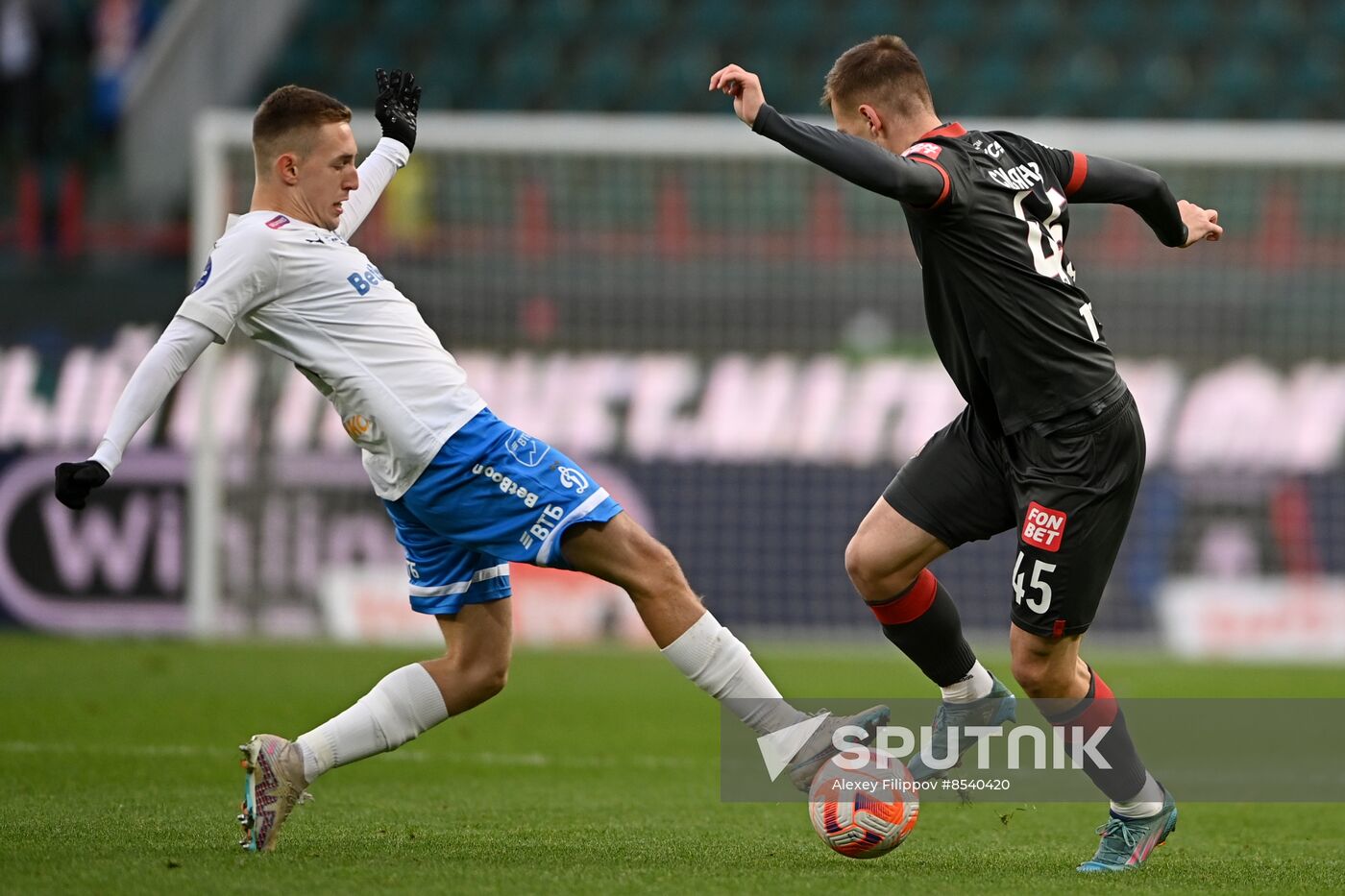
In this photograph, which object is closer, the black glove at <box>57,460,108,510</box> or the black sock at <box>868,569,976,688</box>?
the black glove at <box>57,460,108,510</box>

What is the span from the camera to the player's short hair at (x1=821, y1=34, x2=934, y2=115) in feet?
16.9

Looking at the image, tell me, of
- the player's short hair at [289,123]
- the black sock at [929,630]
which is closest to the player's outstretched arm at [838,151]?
the player's short hair at [289,123]

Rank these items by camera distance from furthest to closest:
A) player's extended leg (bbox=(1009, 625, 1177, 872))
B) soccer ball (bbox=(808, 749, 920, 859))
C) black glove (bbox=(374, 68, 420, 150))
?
black glove (bbox=(374, 68, 420, 150)), player's extended leg (bbox=(1009, 625, 1177, 872)), soccer ball (bbox=(808, 749, 920, 859))

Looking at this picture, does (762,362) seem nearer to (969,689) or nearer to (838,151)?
(969,689)

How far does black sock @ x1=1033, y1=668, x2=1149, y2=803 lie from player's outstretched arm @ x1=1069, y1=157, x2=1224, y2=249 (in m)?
1.41

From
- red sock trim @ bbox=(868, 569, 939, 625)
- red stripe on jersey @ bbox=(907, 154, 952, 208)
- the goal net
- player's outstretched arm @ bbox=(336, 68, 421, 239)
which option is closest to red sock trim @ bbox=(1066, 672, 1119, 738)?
red sock trim @ bbox=(868, 569, 939, 625)

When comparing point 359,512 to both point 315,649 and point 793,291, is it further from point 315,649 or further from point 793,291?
point 793,291

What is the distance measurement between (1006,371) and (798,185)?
733 centimetres

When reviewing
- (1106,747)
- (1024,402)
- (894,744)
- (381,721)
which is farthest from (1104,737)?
(381,721)

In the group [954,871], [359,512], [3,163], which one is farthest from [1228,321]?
[3,163]

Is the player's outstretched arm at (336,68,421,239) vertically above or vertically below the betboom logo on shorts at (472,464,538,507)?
above

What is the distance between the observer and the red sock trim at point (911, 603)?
5.40m

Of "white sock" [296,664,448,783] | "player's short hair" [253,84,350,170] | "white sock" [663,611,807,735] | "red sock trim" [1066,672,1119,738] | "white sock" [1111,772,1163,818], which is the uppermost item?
"player's short hair" [253,84,350,170]

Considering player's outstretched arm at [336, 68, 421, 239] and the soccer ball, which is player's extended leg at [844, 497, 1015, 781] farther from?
player's outstretched arm at [336, 68, 421, 239]
